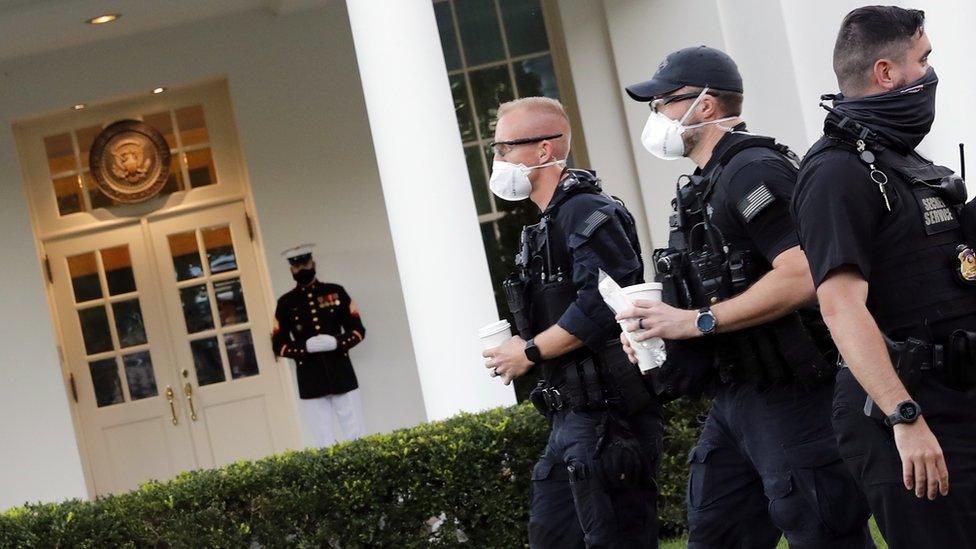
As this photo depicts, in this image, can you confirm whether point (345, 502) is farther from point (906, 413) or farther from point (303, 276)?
point (303, 276)

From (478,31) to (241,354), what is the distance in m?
Result: 3.41

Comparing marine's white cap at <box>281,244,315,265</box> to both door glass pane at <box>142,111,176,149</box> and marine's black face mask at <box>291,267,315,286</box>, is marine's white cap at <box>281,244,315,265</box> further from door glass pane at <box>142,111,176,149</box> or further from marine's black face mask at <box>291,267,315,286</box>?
door glass pane at <box>142,111,176,149</box>

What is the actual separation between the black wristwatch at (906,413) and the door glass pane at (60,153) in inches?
365

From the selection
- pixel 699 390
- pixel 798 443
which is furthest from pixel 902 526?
pixel 699 390

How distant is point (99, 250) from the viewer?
10898 mm

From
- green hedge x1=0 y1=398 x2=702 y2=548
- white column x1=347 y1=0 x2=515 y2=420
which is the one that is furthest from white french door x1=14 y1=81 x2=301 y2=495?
green hedge x1=0 y1=398 x2=702 y2=548

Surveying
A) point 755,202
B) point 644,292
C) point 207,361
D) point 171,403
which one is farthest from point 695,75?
point 171,403

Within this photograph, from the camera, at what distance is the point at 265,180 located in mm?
10539

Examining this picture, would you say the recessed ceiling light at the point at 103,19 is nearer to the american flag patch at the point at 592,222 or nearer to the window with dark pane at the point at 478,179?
the window with dark pane at the point at 478,179

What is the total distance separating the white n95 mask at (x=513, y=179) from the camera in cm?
459

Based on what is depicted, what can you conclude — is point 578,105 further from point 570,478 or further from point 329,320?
point 570,478

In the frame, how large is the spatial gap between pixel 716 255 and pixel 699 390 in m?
0.46

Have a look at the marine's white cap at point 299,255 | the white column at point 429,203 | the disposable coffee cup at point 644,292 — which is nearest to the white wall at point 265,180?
the marine's white cap at point 299,255

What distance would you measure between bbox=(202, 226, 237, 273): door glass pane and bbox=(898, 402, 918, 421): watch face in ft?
28.5
